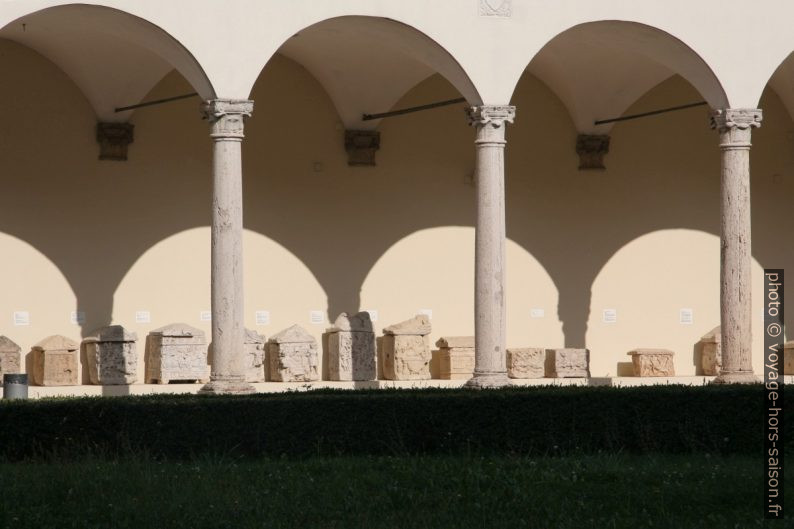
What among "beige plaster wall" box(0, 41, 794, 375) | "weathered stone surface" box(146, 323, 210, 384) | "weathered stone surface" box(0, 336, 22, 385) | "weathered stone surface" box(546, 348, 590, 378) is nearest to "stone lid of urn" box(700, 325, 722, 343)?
"beige plaster wall" box(0, 41, 794, 375)

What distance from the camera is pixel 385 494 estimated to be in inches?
452

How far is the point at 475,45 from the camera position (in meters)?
18.6

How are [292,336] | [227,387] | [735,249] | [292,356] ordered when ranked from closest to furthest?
1. [227,387]
2. [735,249]
3. [292,356]
4. [292,336]

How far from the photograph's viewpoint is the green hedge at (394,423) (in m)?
13.4

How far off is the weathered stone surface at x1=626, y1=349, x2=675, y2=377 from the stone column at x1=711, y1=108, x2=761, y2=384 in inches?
154

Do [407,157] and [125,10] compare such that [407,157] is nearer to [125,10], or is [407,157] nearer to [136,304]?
[136,304]

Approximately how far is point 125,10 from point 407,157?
264 inches

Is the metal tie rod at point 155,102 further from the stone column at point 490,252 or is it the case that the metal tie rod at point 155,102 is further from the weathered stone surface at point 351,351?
the stone column at point 490,252

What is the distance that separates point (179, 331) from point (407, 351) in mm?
3514

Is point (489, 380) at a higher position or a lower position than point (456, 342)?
lower

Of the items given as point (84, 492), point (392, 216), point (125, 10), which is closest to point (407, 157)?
point (392, 216)

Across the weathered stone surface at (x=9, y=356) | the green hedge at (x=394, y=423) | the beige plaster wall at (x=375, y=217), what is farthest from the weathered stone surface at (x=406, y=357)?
the green hedge at (x=394, y=423)

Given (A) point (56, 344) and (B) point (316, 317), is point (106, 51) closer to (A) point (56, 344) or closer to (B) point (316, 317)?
(A) point (56, 344)

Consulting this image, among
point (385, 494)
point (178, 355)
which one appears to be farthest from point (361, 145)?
point (385, 494)
